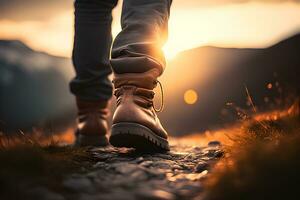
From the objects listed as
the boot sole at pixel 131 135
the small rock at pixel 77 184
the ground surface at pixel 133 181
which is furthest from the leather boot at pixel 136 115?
the small rock at pixel 77 184

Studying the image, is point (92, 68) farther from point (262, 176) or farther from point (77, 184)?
point (262, 176)

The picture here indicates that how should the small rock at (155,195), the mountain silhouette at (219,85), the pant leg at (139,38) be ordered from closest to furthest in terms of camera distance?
the small rock at (155,195)
the pant leg at (139,38)
the mountain silhouette at (219,85)

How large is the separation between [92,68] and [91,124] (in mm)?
527

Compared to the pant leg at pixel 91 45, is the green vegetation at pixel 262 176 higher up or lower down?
lower down

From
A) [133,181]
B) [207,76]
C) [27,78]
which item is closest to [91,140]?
[133,181]

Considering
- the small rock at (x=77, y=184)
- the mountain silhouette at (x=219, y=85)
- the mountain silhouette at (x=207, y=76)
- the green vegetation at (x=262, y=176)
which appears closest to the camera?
the green vegetation at (x=262, y=176)

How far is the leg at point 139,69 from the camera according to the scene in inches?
110

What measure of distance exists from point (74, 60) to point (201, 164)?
1.65 metres

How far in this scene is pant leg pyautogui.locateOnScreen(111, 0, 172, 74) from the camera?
287cm

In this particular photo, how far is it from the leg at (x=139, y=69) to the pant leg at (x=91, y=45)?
1.96ft

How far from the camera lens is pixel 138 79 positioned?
2885 mm

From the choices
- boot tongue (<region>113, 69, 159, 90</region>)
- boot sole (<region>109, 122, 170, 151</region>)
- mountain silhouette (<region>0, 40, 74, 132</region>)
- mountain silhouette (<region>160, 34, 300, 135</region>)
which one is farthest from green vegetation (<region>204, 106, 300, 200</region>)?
mountain silhouette (<region>0, 40, 74, 132</region>)

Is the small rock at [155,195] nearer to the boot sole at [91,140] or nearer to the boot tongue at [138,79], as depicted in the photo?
the boot tongue at [138,79]

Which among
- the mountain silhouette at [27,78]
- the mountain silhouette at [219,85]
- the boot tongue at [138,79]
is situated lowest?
the mountain silhouette at [27,78]
